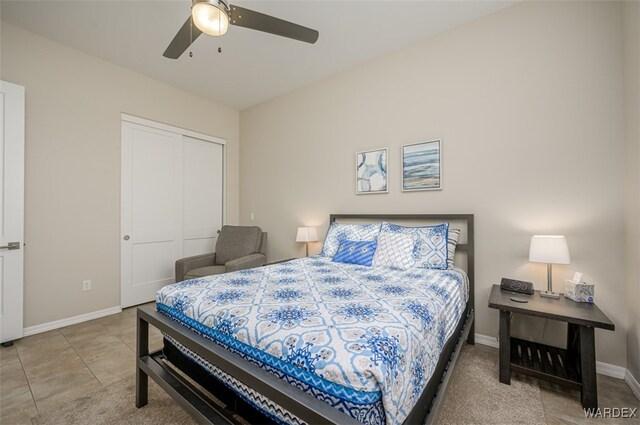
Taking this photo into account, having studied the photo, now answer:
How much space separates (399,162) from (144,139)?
322cm

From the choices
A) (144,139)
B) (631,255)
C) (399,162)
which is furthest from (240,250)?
(631,255)

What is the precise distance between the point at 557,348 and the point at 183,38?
3.65 metres

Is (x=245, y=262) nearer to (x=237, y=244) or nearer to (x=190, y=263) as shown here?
(x=237, y=244)

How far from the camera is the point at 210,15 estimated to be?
5.52 feet

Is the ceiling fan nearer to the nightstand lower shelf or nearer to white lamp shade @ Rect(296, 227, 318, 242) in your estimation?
white lamp shade @ Rect(296, 227, 318, 242)

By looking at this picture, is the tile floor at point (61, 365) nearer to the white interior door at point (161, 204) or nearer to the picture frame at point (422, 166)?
the white interior door at point (161, 204)

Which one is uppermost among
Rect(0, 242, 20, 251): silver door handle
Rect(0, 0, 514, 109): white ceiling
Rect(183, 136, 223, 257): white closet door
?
Rect(0, 0, 514, 109): white ceiling

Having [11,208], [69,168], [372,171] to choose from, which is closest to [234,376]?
[372,171]

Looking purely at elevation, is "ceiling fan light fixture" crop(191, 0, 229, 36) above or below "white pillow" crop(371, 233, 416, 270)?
above

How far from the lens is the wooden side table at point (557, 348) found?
63.7 inches

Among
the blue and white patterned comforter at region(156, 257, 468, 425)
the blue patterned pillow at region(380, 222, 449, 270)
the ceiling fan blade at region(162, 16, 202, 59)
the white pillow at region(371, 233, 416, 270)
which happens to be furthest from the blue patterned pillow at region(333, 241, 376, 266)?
the ceiling fan blade at region(162, 16, 202, 59)

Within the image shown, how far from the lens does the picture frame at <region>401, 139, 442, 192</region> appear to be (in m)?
2.73

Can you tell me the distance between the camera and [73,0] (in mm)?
2334

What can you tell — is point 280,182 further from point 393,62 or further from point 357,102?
point 393,62
